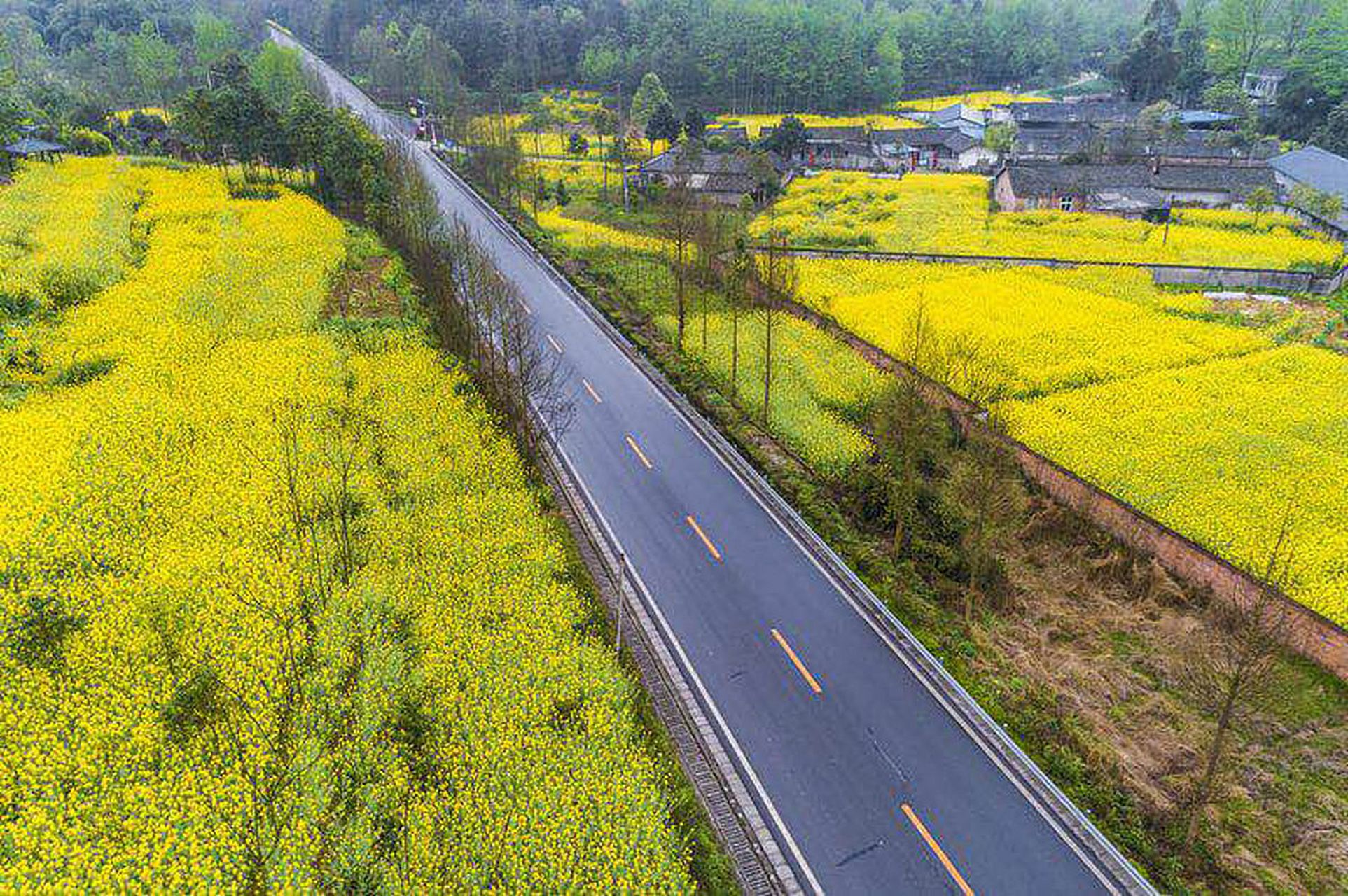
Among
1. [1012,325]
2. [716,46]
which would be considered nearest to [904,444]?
[1012,325]

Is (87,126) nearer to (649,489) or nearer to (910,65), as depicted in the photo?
(649,489)

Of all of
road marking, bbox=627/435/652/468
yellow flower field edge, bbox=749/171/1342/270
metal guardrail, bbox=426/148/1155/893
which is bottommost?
metal guardrail, bbox=426/148/1155/893

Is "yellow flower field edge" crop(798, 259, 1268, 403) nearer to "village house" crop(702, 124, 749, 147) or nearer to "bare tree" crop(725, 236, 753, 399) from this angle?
"bare tree" crop(725, 236, 753, 399)

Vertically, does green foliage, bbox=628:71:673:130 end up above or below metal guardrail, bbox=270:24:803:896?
above

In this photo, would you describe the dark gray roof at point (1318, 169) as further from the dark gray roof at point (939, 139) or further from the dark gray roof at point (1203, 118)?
the dark gray roof at point (939, 139)

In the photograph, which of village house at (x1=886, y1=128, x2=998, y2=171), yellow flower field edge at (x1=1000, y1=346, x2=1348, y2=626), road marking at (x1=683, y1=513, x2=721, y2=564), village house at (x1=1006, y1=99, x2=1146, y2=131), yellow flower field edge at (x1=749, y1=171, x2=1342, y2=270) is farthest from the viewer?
village house at (x1=1006, y1=99, x2=1146, y2=131)

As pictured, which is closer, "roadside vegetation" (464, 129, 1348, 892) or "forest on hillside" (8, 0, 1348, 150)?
"roadside vegetation" (464, 129, 1348, 892)

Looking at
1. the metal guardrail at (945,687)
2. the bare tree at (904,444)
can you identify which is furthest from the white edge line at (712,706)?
the bare tree at (904,444)

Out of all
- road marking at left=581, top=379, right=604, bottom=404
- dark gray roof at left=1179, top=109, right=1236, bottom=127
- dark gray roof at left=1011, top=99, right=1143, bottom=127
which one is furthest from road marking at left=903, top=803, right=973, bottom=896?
dark gray roof at left=1179, top=109, right=1236, bottom=127
